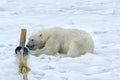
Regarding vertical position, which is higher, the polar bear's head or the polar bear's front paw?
the polar bear's head

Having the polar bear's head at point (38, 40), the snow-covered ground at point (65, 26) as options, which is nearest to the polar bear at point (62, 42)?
the polar bear's head at point (38, 40)

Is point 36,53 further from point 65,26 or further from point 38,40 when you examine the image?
point 65,26

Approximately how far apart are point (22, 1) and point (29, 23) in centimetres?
380

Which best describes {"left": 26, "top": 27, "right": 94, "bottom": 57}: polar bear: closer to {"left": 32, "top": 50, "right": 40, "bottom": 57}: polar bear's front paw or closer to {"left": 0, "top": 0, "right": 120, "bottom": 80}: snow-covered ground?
{"left": 32, "top": 50, "right": 40, "bottom": 57}: polar bear's front paw

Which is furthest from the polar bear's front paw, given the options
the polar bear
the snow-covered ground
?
the snow-covered ground

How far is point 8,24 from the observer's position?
8812 millimetres

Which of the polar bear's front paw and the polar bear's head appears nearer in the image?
the polar bear's front paw

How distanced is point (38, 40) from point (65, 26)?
8.37ft

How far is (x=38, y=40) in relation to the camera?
6203 mm

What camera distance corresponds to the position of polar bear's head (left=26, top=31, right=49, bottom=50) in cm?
616

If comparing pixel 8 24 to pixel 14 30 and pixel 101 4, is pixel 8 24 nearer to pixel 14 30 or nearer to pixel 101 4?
pixel 14 30

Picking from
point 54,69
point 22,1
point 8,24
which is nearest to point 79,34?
point 54,69

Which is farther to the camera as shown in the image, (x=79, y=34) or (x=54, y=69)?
(x=79, y=34)

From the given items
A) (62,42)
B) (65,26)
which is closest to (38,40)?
(62,42)
